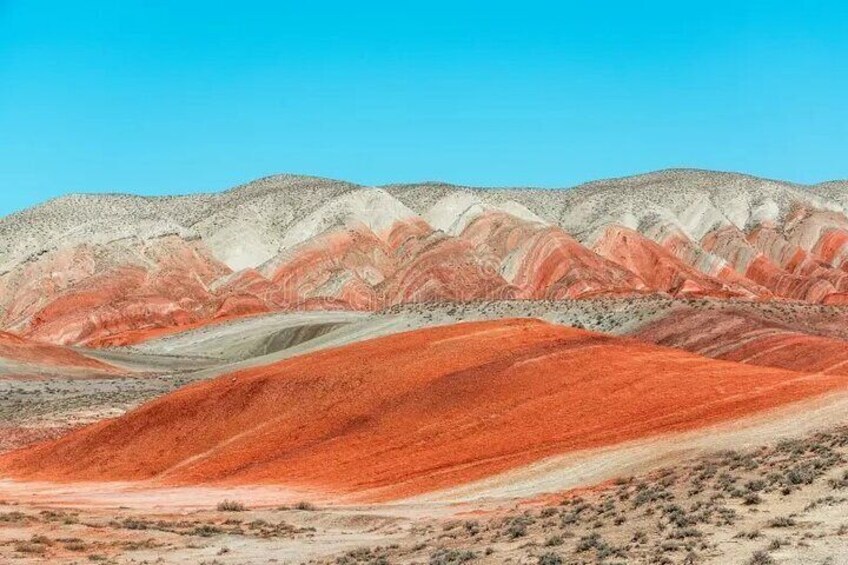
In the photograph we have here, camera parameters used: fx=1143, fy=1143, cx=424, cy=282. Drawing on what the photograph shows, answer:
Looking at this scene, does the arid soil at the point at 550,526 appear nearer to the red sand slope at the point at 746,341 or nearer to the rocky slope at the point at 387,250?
the red sand slope at the point at 746,341

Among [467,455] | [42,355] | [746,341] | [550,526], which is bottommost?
[550,526]

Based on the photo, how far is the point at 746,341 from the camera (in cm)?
5034

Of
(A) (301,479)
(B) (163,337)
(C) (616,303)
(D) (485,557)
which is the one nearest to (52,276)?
(B) (163,337)

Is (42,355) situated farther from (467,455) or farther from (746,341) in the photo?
(467,455)

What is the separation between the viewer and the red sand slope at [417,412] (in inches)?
1232

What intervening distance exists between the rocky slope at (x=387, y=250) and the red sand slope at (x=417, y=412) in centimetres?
5705

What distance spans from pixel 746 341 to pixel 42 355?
1808 inches

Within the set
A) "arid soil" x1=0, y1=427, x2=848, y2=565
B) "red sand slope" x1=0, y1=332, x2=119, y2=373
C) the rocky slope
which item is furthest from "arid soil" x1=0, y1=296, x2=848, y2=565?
the rocky slope

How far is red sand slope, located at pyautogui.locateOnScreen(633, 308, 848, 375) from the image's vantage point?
43250 millimetres

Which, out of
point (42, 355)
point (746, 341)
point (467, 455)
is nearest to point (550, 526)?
point (467, 455)

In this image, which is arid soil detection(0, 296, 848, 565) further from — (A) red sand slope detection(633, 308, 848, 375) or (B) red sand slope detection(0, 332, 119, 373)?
(B) red sand slope detection(0, 332, 119, 373)

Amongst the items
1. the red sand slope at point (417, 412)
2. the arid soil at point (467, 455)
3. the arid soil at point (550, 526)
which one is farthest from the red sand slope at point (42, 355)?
the arid soil at point (550, 526)

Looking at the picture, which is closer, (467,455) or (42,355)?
(467,455)

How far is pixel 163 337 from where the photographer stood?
9856 cm
